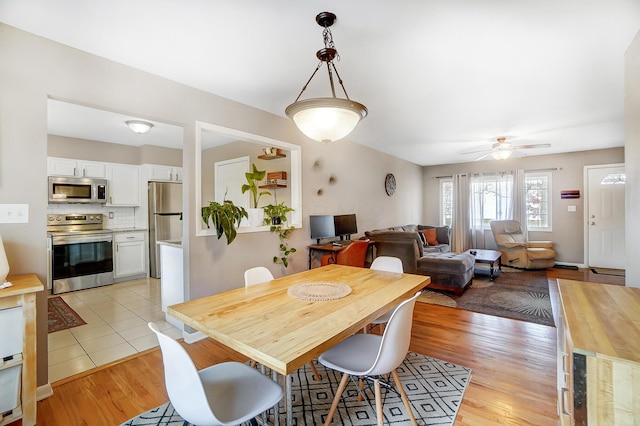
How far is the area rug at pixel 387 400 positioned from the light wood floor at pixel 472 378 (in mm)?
82

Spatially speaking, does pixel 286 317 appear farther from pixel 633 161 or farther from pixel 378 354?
pixel 633 161

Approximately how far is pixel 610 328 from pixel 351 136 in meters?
4.04

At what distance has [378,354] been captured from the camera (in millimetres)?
1427

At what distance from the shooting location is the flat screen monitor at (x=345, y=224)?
14.6 ft

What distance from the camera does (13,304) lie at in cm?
161

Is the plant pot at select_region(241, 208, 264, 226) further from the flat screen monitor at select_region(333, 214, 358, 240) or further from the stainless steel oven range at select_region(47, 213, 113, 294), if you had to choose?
the stainless steel oven range at select_region(47, 213, 113, 294)

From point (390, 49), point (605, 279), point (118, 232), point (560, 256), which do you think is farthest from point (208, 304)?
point (560, 256)

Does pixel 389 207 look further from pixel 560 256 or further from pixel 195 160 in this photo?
pixel 195 160

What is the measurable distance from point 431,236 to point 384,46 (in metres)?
5.03

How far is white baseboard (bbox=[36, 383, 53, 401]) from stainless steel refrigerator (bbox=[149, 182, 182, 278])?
3.22 metres

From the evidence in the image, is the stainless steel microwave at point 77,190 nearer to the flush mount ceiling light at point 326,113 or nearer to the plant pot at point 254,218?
the plant pot at point 254,218

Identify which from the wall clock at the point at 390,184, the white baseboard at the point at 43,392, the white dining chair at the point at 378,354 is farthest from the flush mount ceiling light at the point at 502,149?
the white baseboard at the point at 43,392

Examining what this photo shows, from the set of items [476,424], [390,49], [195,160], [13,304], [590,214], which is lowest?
[476,424]

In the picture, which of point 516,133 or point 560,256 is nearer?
point 516,133
